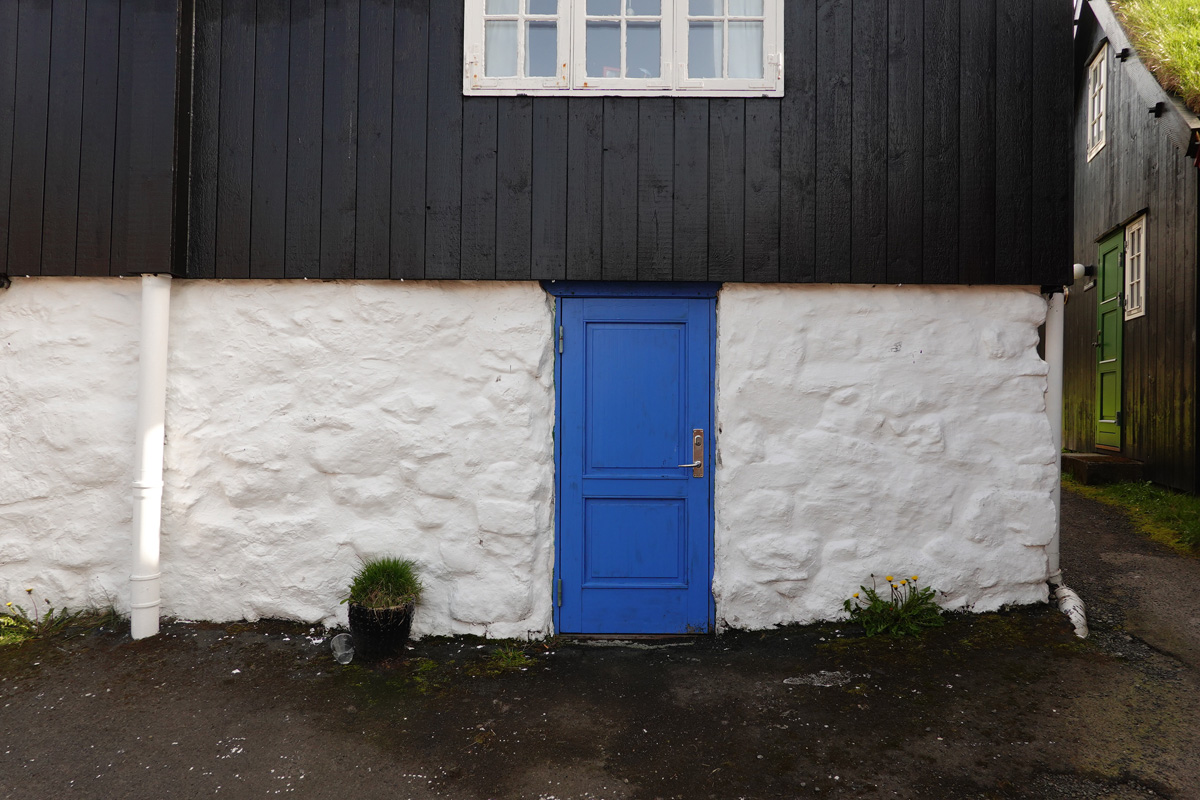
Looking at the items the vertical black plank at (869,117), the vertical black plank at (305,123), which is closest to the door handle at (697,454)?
the vertical black plank at (869,117)

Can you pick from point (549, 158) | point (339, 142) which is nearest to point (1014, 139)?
point (549, 158)

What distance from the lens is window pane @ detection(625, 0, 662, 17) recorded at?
436cm

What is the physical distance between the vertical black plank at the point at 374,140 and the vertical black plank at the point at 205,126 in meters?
0.89

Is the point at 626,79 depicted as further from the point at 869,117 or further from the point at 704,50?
the point at 869,117

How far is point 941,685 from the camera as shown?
142 inches

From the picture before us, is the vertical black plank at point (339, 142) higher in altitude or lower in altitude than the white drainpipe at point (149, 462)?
higher

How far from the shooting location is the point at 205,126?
438cm

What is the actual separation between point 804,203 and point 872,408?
1.30 m

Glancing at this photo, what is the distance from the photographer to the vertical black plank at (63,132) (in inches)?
170

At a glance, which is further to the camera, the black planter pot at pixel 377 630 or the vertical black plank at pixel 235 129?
the vertical black plank at pixel 235 129

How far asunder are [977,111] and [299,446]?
15.0 ft

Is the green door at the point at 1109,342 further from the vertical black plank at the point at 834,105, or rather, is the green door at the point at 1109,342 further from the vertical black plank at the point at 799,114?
the vertical black plank at the point at 799,114

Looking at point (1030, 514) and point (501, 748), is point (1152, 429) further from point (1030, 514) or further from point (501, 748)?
point (501, 748)

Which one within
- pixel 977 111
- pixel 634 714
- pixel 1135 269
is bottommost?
pixel 634 714
